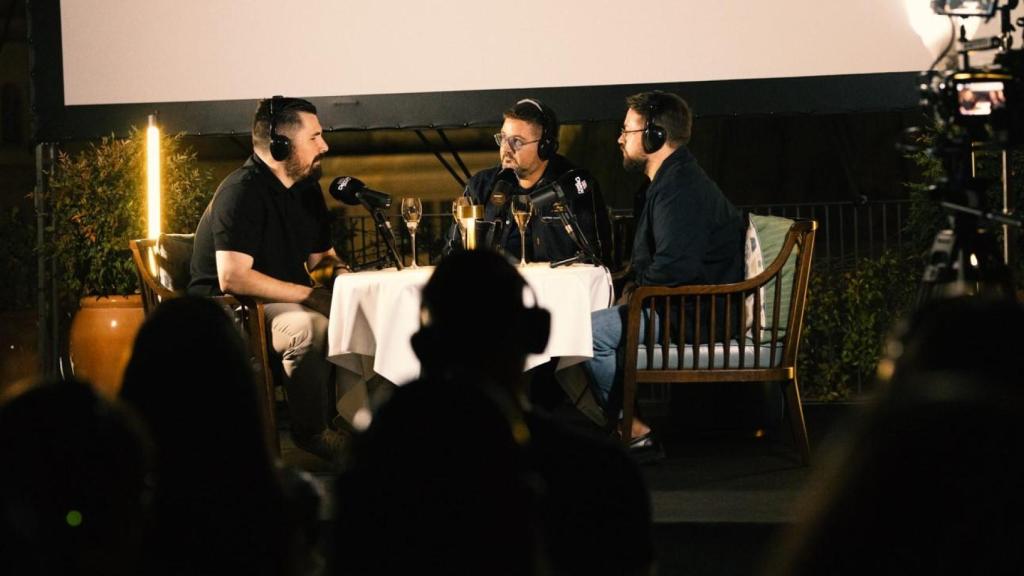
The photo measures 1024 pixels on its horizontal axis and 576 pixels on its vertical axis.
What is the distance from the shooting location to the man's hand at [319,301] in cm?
451

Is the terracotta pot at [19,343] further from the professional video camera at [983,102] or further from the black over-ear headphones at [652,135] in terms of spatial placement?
the professional video camera at [983,102]

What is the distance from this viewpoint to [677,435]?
5.02 metres

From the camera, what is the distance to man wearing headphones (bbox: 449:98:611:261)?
16.7 ft

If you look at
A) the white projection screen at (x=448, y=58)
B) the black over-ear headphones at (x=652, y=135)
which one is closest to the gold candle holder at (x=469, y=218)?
Answer: the black over-ear headphones at (x=652, y=135)

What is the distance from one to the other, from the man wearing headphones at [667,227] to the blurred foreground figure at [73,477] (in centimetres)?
334

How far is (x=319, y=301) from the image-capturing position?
451cm

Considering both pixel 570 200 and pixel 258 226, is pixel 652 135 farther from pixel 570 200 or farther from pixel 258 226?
pixel 258 226

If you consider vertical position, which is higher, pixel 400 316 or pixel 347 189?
pixel 347 189

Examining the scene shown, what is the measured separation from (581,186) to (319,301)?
122cm

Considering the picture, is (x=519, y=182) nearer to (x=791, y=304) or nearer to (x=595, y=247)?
(x=595, y=247)

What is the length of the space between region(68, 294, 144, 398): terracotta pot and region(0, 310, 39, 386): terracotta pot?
2.69 ft

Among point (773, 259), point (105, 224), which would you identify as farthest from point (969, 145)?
point (105, 224)

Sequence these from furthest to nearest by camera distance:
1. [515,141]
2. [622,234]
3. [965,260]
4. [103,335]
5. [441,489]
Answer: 1. [103,335]
2. [622,234]
3. [515,141]
4. [965,260]
5. [441,489]

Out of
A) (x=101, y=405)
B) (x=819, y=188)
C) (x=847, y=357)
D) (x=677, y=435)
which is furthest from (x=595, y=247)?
(x=819, y=188)
